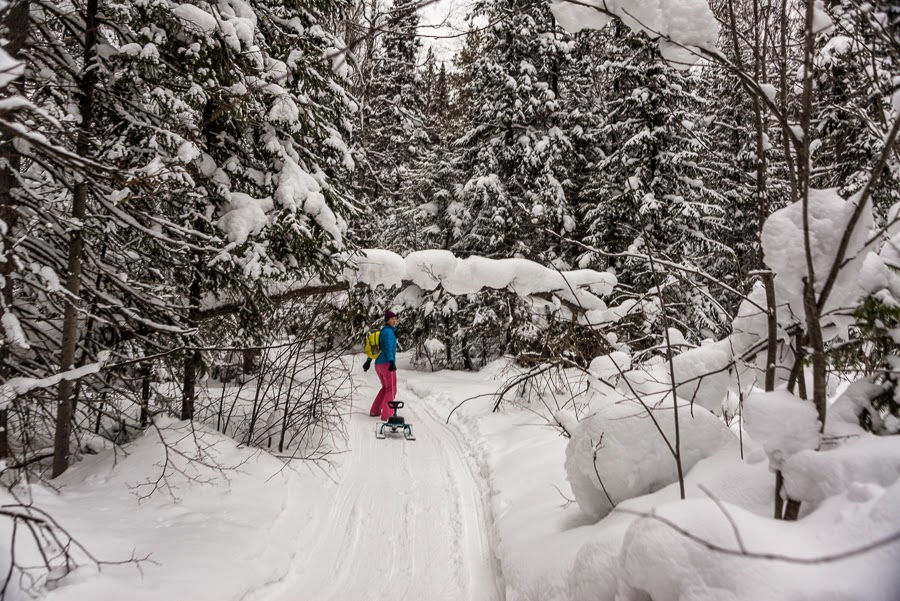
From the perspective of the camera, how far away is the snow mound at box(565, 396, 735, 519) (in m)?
2.83

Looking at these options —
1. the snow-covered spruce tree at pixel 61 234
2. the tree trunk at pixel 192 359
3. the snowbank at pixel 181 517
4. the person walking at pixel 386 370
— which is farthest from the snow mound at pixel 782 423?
the person walking at pixel 386 370

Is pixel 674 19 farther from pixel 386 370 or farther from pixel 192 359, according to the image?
pixel 386 370

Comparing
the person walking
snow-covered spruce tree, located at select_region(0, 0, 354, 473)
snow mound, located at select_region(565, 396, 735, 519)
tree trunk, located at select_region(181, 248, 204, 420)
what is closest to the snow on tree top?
snow mound, located at select_region(565, 396, 735, 519)

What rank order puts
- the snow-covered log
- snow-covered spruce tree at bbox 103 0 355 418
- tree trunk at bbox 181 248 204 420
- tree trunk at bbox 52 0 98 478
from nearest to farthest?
tree trunk at bbox 52 0 98 478 < snow-covered spruce tree at bbox 103 0 355 418 < tree trunk at bbox 181 248 204 420 < the snow-covered log

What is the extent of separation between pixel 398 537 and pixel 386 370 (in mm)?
4381

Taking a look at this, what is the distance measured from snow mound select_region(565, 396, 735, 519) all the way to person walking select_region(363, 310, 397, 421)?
5619 mm

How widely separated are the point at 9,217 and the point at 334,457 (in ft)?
14.2

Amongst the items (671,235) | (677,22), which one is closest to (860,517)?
(677,22)

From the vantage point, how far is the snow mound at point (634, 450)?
2.83 metres

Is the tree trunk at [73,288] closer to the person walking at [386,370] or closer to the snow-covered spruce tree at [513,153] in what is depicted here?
the person walking at [386,370]

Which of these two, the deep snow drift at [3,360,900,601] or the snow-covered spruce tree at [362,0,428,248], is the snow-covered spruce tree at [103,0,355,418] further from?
the snow-covered spruce tree at [362,0,428,248]

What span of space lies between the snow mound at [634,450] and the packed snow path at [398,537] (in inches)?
50.8

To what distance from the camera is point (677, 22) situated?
6.20 feet

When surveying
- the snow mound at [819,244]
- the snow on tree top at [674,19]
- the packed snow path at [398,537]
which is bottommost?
the packed snow path at [398,537]
